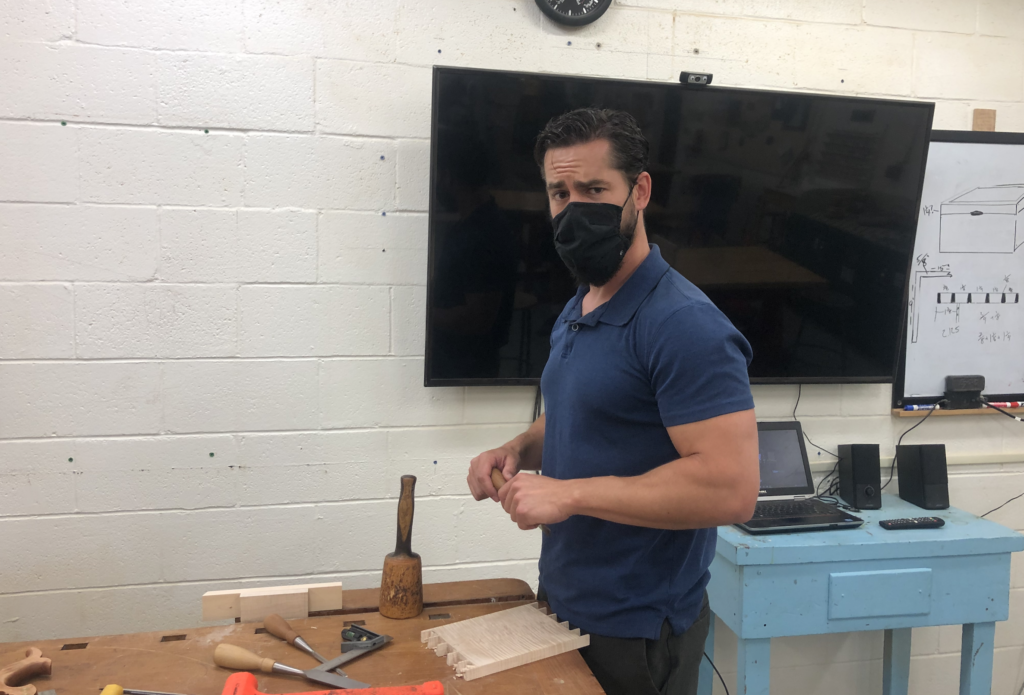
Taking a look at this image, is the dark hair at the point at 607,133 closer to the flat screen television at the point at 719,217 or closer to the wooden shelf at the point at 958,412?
the flat screen television at the point at 719,217

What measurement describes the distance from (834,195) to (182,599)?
234cm

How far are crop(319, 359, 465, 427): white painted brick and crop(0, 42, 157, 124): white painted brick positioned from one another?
89 centimetres

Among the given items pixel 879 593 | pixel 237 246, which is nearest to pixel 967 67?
pixel 879 593

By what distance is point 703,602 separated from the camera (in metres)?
1.32

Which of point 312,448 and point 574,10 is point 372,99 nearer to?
point 574,10

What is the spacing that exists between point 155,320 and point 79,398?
301mm

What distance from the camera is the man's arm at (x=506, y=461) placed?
1.34 m

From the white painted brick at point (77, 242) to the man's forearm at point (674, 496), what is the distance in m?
1.53

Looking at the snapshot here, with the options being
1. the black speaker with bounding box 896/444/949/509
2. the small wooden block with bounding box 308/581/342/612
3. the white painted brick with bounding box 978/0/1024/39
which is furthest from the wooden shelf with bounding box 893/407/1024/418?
the small wooden block with bounding box 308/581/342/612

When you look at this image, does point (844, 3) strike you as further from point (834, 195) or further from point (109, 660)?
point (109, 660)

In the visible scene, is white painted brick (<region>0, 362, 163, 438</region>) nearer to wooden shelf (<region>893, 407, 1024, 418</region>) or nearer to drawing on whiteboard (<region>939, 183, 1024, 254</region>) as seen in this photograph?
wooden shelf (<region>893, 407, 1024, 418</region>)

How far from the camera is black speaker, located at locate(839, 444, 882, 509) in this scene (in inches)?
89.4

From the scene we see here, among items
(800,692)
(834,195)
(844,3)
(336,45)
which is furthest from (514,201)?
(800,692)

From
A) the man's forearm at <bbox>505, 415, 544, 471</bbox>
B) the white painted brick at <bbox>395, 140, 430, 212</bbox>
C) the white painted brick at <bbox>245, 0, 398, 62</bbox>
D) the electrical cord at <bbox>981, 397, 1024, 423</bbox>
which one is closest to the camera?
the man's forearm at <bbox>505, 415, 544, 471</bbox>
